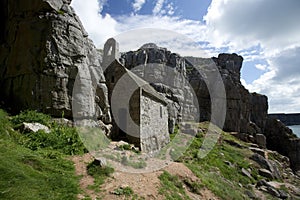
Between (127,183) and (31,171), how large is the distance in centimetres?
404

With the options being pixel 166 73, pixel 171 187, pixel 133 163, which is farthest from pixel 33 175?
pixel 166 73

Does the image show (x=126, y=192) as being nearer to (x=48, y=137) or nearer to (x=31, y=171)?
(x=31, y=171)

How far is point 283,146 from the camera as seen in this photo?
55500 millimetres

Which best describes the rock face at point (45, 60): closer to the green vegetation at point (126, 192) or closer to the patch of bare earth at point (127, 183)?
the patch of bare earth at point (127, 183)

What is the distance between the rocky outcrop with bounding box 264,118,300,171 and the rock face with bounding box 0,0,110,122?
49.4 metres

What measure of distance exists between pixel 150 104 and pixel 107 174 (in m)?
14.3

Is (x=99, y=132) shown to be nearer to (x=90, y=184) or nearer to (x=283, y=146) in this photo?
(x=90, y=184)

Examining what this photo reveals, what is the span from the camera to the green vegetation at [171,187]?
10602mm

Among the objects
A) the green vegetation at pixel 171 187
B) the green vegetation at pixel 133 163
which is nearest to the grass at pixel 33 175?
the green vegetation at pixel 133 163

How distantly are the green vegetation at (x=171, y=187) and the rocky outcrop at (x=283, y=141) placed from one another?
4617 cm

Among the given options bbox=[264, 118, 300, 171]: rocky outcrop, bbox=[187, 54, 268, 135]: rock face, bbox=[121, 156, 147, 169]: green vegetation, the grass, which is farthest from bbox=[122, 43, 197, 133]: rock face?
the grass

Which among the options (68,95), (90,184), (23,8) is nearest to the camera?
(90,184)

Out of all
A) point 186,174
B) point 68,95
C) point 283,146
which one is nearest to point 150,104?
point 68,95

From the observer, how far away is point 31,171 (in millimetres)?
8516
